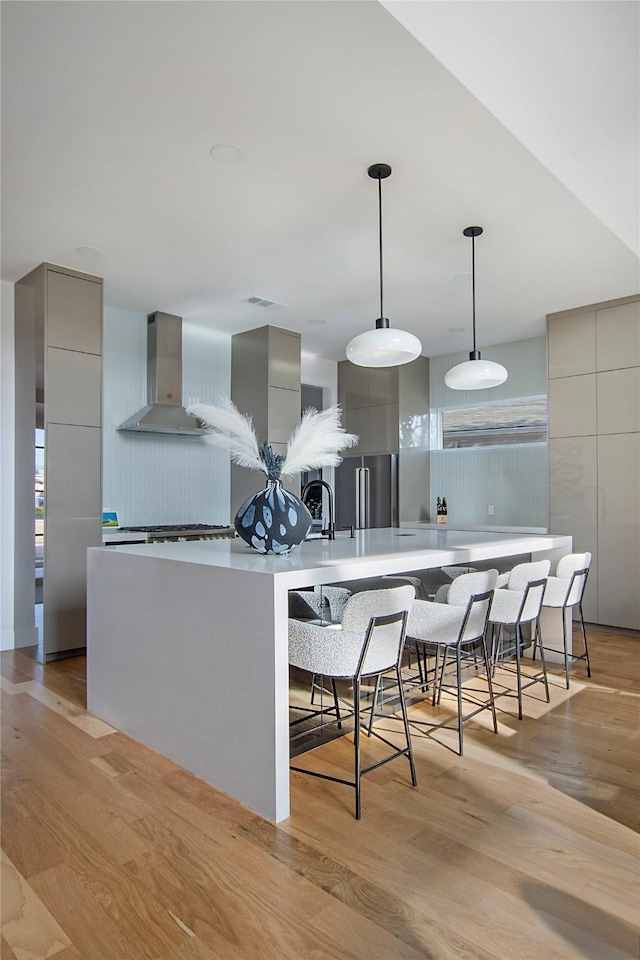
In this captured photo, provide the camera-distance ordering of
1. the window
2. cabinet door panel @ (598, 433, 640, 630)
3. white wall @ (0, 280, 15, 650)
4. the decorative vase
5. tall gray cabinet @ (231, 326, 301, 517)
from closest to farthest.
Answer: the decorative vase, white wall @ (0, 280, 15, 650), cabinet door panel @ (598, 433, 640, 630), tall gray cabinet @ (231, 326, 301, 517), the window

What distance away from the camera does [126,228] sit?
352 centimetres

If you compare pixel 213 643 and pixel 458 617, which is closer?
pixel 213 643

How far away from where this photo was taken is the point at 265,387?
559 centimetres

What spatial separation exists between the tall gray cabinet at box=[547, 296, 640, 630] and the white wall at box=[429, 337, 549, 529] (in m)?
0.69

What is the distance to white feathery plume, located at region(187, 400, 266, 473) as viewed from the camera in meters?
2.53

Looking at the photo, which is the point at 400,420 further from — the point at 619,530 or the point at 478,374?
the point at 478,374

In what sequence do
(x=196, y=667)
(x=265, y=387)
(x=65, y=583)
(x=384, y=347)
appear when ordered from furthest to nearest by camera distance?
(x=265, y=387) < (x=65, y=583) < (x=384, y=347) < (x=196, y=667)

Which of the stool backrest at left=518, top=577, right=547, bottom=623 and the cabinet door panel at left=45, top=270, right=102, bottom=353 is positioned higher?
the cabinet door panel at left=45, top=270, right=102, bottom=353

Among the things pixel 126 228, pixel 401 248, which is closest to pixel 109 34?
pixel 126 228

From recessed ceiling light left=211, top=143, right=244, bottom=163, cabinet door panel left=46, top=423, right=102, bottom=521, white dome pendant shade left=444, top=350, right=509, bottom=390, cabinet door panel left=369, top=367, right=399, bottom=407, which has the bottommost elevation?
cabinet door panel left=46, top=423, right=102, bottom=521

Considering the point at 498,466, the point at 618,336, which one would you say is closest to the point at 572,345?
the point at 618,336

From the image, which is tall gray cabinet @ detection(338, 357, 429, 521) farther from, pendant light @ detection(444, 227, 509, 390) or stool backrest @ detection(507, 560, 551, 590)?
stool backrest @ detection(507, 560, 551, 590)

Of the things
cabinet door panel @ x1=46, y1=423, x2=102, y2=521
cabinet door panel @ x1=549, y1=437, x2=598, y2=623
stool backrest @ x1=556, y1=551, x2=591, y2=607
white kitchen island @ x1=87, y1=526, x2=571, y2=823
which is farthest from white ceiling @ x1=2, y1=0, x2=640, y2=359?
stool backrest @ x1=556, y1=551, x2=591, y2=607

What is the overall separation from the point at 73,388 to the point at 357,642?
9.96 ft
